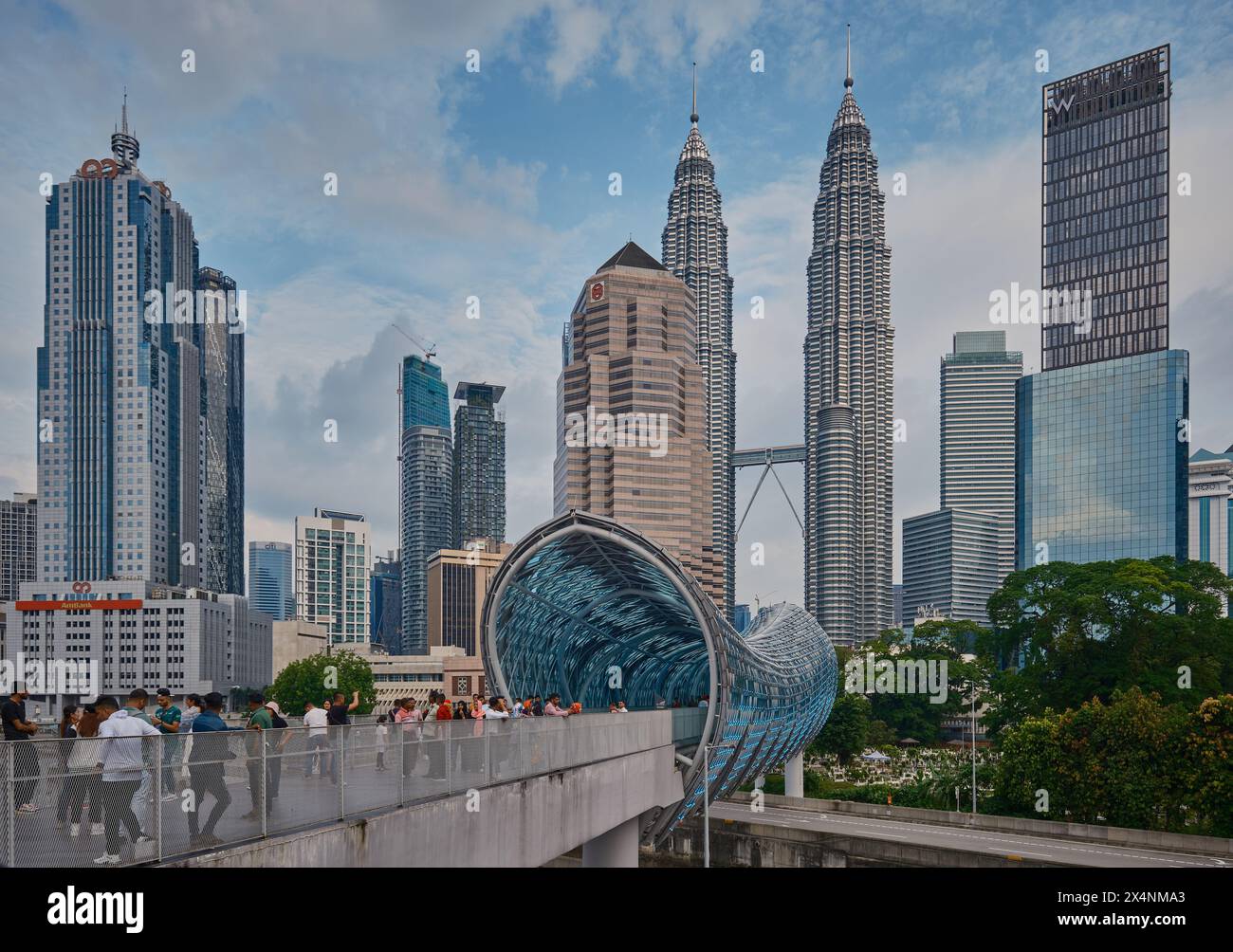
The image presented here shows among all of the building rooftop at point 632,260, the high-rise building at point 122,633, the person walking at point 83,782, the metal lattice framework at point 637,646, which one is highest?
the building rooftop at point 632,260

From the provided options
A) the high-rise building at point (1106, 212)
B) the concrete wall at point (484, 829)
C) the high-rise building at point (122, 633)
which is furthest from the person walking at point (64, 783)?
the high-rise building at point (1106, 212)

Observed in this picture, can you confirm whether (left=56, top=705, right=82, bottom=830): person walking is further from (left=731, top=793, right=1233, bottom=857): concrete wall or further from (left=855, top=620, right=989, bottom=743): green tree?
(left=855, top=620, right=989, bottom=743): green tree

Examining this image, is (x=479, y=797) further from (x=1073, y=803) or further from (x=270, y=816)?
Answer: (x=1073, y=803)

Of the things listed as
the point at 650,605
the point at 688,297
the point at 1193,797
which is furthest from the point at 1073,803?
the point at 688,297
